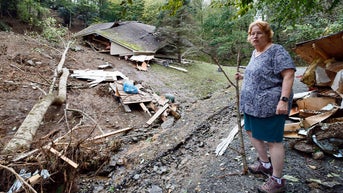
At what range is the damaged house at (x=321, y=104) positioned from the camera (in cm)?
285

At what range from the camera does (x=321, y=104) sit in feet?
12.4

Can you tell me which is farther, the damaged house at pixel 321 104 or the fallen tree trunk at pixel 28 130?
the fallen tree trunk at pixel 28 130

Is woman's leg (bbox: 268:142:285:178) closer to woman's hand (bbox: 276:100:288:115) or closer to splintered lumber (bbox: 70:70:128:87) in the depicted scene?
woman's hand (bbox: 276:100:288:115)

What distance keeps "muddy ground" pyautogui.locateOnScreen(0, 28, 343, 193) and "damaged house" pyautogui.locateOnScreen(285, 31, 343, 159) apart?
0.16m

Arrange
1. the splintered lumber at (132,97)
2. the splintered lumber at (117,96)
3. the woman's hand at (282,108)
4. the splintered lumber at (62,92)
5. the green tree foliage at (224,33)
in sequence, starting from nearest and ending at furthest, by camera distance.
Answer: the woman's hand at (282,108) → the splintered lumber at (62,92) → the splintered lumber at (117,96) → the splintered lumber at (132,97) → the green tree foliage at (224,33)

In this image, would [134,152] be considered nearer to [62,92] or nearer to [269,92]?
[269,92]

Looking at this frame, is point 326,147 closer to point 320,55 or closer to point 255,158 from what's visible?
point 255,158

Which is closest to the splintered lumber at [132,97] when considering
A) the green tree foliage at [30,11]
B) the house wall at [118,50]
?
the house wall at [118,50]

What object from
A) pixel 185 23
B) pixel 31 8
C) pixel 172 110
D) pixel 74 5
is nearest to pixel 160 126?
pixel 172 110

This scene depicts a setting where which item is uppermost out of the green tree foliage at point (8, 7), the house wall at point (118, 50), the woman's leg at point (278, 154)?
the green tree foliage at point (8, 7)

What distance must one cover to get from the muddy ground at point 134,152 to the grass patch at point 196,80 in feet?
4.85

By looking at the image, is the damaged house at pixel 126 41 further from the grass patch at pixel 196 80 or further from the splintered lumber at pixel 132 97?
the splintered lumber at pixel 132 97

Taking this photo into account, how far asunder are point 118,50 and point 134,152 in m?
11.1

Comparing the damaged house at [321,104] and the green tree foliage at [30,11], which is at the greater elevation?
the green tree foliage at [30,11]
